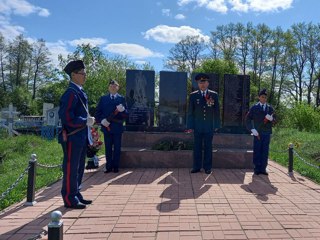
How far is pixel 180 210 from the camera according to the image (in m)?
4.94

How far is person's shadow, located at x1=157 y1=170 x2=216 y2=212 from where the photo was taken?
526cm

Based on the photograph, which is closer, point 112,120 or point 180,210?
point 180,210

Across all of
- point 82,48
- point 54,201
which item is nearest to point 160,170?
point 54,201

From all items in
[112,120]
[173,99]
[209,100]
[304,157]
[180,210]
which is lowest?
[180,210]

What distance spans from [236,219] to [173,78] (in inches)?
245

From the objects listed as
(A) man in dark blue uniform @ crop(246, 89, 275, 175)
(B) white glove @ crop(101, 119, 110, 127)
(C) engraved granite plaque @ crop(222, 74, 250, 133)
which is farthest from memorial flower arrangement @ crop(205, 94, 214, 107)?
(C) engraved granite plaque @ crop(222, 74, 250, 133)

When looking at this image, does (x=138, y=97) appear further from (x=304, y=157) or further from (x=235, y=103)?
(x=304, y=157)

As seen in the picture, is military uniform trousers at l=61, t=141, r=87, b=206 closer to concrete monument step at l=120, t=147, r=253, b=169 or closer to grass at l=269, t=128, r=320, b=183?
Answer: concrete monument step at l=120, t=147, r=253, b=169

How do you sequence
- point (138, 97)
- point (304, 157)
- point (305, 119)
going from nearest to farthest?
point (138, 97) < point (304, 157) < point (305, 119)

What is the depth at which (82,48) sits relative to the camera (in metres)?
30.2

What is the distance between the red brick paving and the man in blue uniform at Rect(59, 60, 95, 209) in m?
0.28

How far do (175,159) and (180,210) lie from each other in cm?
357

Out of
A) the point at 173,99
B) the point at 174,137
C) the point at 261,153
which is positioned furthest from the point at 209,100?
the point at 173,99

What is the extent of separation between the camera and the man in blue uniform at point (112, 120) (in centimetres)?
760
